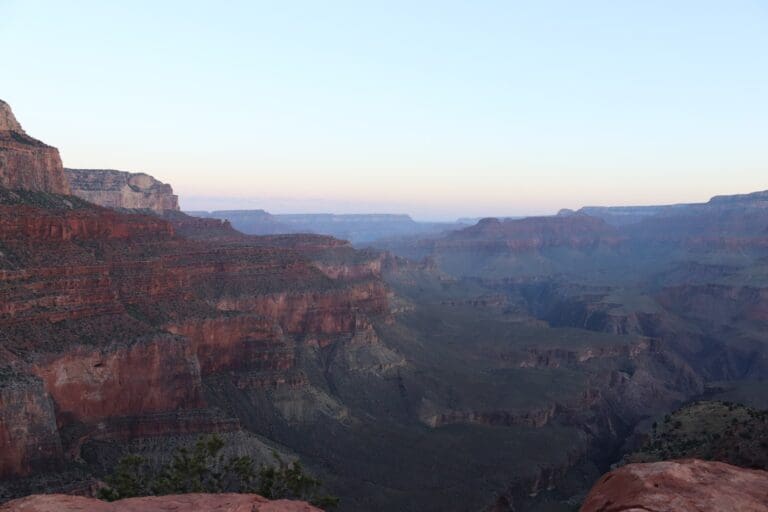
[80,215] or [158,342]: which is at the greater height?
[80,215]

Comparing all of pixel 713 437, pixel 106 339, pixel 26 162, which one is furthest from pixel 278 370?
pixel 713 437

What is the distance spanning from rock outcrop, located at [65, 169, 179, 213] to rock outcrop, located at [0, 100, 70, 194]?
49.0 metres

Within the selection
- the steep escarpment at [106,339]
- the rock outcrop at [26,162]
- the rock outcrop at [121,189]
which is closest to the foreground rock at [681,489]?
the steep escarpment at [106,339]

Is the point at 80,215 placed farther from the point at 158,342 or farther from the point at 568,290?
the point at 568,290

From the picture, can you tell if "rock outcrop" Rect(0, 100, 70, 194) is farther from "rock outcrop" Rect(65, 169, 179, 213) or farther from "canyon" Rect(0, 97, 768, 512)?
"rock outcrop" Rect(65, 169, 179, 213)

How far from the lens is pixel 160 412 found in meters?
52.7

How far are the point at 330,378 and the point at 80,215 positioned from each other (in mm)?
35894

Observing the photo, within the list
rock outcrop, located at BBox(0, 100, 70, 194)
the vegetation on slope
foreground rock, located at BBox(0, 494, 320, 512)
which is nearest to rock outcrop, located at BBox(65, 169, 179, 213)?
rock outcrop, located at BBox(0, 100, 70, 194)

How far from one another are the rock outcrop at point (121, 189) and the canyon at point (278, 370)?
639 millimetres

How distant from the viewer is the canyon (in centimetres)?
4725

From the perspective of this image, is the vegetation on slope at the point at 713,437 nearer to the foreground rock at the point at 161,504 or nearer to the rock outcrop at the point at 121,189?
the foreground rock at the point at 161,504

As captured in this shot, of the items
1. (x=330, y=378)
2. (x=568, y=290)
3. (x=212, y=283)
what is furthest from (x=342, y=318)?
(x=568, y=290)

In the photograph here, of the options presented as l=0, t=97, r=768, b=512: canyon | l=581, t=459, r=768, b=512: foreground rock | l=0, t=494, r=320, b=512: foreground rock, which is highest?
l=581, t=459, r=768, b=512: foreground rock

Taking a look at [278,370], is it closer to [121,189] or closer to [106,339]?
[106,339]
